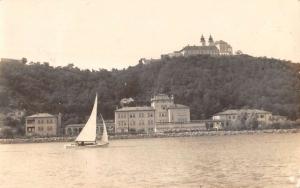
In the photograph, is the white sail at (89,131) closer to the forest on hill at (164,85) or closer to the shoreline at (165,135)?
the forest on hill at (164,85)

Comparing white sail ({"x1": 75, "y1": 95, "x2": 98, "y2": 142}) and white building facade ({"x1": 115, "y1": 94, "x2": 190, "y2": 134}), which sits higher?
white building facade ({"x1": 115, "y1": 94, "x2": 190, "y2": 134})

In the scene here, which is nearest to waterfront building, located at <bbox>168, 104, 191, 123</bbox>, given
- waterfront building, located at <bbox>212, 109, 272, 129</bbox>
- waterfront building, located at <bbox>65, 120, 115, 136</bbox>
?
waterfront building, located at <bbox>212, 109, 272, 129</bbox>

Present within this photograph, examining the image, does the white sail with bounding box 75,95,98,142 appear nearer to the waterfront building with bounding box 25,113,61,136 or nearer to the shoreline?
the waterfront building with bounding box 25,113,61,136

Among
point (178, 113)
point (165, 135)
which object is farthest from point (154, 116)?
point (178, 113)

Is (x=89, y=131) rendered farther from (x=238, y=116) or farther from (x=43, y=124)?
(x=238, y=116)

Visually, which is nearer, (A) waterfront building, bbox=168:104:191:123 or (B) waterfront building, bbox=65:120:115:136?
(B) waterfront building, bbox=65:120:115:136

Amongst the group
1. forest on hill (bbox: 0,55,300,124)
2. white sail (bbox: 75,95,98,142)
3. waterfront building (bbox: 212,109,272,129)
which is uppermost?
forest on hill (bbox: 0,55,300,124)

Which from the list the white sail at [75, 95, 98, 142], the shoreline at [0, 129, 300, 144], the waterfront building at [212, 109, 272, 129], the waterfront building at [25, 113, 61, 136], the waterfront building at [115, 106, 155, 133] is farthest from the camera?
the waterfront building at [212, 109, 272, 129]
